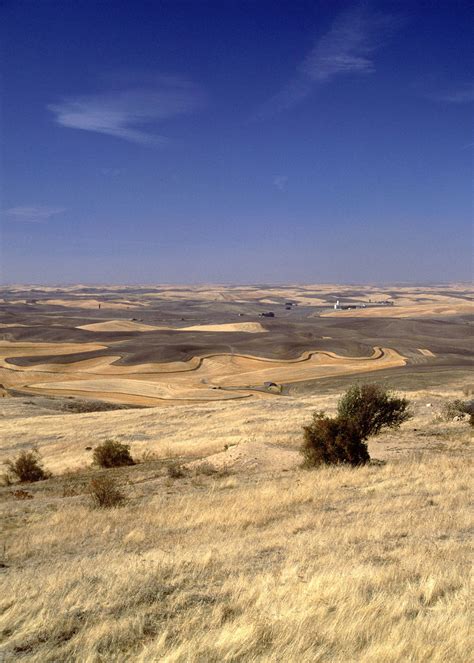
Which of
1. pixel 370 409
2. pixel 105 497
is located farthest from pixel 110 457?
pixel 370 409

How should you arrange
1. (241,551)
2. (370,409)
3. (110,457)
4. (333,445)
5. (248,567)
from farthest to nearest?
(370,409) < (110,457) < (333,445) < (241,551) < (248,567)

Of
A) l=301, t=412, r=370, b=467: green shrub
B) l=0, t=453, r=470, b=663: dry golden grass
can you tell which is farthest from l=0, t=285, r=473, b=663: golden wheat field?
l=301, t=412, r=370, b=467: green shrub

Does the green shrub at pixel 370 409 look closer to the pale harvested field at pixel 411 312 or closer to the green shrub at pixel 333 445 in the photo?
the green shrub at pixel 333 445

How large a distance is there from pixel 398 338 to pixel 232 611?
96.0m

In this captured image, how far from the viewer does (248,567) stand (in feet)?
24.1

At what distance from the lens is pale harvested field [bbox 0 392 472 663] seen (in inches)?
193

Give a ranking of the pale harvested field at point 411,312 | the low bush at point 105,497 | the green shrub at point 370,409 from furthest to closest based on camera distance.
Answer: the pale harvested field at point 411,312, the green shrub at point 370,409, the low bush at point 105,497

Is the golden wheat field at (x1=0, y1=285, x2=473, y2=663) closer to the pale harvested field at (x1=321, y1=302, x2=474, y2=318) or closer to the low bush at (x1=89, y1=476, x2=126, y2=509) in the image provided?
the low bush at (x1=89, y1=476, x2=126, y2=509)

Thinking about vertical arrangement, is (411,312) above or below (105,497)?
above

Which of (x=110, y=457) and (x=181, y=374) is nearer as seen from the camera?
(x=110, y=457)

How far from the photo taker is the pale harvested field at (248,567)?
4.91m

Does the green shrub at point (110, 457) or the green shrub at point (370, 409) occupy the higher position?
the green shrub at point (370, 409)

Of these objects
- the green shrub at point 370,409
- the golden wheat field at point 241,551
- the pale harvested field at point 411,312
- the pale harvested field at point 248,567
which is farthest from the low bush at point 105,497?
the pale harvested field at point 411,312

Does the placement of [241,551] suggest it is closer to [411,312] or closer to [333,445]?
[333,445]
